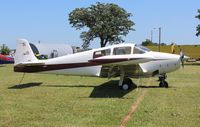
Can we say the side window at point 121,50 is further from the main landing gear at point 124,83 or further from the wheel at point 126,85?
the wheel at point 126,85

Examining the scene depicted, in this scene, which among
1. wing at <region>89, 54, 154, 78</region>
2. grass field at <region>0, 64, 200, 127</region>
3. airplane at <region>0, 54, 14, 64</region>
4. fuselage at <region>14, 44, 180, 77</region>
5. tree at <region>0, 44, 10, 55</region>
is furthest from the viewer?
tree at <region>0, 44, 10, 55</region>

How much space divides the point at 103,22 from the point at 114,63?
5389 centimetres

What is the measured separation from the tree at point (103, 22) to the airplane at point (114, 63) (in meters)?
49.1

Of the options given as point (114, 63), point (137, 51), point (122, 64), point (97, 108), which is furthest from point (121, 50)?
point (97, 108)

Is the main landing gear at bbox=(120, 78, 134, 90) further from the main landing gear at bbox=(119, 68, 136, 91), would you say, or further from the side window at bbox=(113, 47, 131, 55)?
the side window at bbox=(113, 47, 131, 55)

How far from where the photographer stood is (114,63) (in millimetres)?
13586

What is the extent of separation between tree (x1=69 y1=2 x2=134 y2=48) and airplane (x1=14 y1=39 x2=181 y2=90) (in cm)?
4907

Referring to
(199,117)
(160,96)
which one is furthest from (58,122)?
(160,96)

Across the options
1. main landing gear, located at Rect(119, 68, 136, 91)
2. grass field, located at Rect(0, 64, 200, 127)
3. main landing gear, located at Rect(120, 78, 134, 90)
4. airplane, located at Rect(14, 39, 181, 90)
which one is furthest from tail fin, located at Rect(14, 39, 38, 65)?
main landing gear, located at Rect(120, 78, 134, 90)

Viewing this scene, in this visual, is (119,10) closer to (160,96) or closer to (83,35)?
(83,35)

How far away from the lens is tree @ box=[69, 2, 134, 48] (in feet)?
217

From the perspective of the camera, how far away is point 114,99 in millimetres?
12211

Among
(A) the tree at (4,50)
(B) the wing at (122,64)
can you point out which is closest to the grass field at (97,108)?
(B) the wing at (122,64)

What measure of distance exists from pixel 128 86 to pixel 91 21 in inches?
2102
